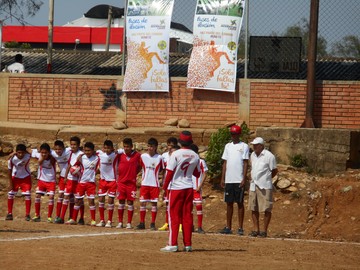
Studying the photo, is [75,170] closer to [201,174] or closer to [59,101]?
[201,174]

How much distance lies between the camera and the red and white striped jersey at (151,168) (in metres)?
20.1

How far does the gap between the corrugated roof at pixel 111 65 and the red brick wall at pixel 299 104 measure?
0.84 meters

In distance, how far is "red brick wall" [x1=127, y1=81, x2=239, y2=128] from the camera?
84.7 feet

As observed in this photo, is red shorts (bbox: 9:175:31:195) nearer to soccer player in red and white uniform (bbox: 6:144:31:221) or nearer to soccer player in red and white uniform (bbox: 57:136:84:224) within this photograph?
soccer player in red and white uniform (bbox: 6:144:31:221)

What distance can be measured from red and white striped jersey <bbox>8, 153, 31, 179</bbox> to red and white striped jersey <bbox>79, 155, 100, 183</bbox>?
1165 millimetres

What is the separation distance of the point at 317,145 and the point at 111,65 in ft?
27.1

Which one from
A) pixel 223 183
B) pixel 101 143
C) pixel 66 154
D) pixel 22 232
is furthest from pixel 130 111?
pixel 22 232

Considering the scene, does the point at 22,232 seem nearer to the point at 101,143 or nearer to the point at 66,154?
the point at 66,154

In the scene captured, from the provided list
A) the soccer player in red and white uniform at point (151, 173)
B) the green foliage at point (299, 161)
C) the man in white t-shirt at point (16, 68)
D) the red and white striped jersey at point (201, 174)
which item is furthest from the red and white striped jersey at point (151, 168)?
the man in white t-shirt at point (16, 68)

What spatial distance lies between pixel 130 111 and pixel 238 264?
13.4 m

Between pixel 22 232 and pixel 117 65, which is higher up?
pixel 117 65

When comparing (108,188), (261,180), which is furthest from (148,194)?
(261,180)

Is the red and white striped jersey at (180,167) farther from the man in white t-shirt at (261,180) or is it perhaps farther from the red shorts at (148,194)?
the red shorts at (148,194)

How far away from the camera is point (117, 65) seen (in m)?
29.3
